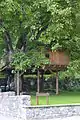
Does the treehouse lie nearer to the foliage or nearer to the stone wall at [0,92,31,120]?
the foliage

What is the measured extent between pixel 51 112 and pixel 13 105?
7.45 feet

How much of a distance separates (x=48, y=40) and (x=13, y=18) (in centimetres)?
367

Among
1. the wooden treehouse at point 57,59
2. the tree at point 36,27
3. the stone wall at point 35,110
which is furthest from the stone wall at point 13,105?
the wooden treehouse at point 57,59

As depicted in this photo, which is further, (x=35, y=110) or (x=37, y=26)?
(x=37, y=26)

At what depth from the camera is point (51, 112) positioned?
16.9 metres

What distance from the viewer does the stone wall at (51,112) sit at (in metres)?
16.4

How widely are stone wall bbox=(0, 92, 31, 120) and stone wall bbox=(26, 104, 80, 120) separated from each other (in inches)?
13.5

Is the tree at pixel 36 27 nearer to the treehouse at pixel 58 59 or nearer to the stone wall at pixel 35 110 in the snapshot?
the treehouse at pixel 58 59

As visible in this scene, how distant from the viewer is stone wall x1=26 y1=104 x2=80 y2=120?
16.4 meters

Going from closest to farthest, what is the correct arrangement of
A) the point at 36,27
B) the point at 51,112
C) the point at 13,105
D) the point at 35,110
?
1. the point at 35,110
2. the point at 51,112
3. the point at 13,105
4. the point at 36,27

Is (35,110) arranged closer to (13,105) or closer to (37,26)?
(13,105)

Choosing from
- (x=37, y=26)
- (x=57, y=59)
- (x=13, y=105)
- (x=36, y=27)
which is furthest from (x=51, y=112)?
(x=57, y=59)

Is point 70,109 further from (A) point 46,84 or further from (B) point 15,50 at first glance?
(A) point 46,84

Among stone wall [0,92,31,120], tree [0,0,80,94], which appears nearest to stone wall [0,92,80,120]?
stone wall [0,92,31,120]
